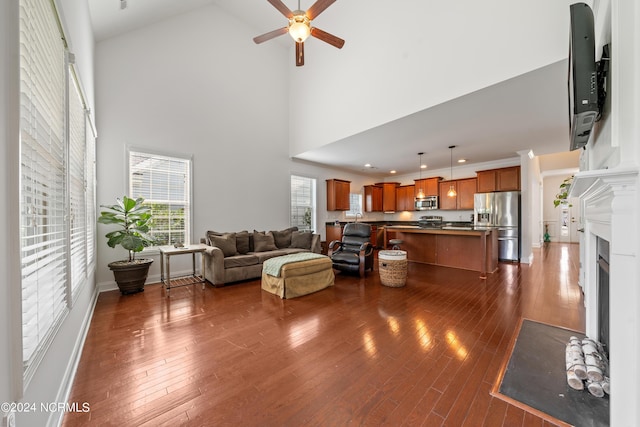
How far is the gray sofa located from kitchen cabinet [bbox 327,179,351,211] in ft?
6.55

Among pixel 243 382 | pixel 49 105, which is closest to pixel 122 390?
pixel 243 382

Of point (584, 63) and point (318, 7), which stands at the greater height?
point (318, 7)

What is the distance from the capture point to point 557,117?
3.72 metres

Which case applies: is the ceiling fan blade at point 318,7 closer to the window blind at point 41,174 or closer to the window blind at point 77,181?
the window blind at point 41,174

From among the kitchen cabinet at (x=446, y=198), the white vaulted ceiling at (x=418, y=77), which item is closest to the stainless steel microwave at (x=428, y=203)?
the kitchen cabinet at (x=446, y=198)

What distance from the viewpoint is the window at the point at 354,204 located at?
8305 mm

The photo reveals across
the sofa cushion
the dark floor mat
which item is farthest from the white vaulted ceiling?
the sofa cushion

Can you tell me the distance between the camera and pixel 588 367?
1.72m

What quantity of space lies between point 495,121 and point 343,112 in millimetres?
2606

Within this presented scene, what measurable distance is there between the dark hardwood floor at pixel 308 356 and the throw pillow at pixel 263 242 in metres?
1.48

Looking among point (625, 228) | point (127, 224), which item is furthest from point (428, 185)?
point (127, 224)

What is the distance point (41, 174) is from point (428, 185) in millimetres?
8239

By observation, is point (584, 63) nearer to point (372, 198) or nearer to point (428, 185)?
point (428, 185)

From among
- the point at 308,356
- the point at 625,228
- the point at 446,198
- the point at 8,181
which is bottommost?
the point at 308,356
